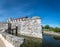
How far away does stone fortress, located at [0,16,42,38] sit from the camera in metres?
25.4

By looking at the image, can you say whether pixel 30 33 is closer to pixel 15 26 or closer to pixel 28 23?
pixel 28 23

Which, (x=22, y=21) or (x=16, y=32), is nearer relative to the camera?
(x=22, y=21)

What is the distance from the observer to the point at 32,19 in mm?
26125

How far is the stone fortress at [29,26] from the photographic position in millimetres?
25391

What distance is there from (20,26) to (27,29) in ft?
8.64

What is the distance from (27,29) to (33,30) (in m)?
1.77

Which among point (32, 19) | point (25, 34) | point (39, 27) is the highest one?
point (32, 19)

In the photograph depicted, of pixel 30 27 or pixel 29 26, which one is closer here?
pixel 30 27

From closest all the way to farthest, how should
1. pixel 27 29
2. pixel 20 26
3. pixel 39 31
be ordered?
pixel 39 31 < pixel 27 29 < pixel 20 26

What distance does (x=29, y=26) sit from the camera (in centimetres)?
2669

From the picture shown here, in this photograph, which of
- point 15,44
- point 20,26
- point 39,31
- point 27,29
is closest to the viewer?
point 15,44

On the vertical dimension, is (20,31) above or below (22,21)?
below

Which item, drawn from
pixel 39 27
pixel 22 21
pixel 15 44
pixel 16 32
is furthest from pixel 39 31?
pixel 15 44

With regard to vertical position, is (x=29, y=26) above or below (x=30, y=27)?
above
